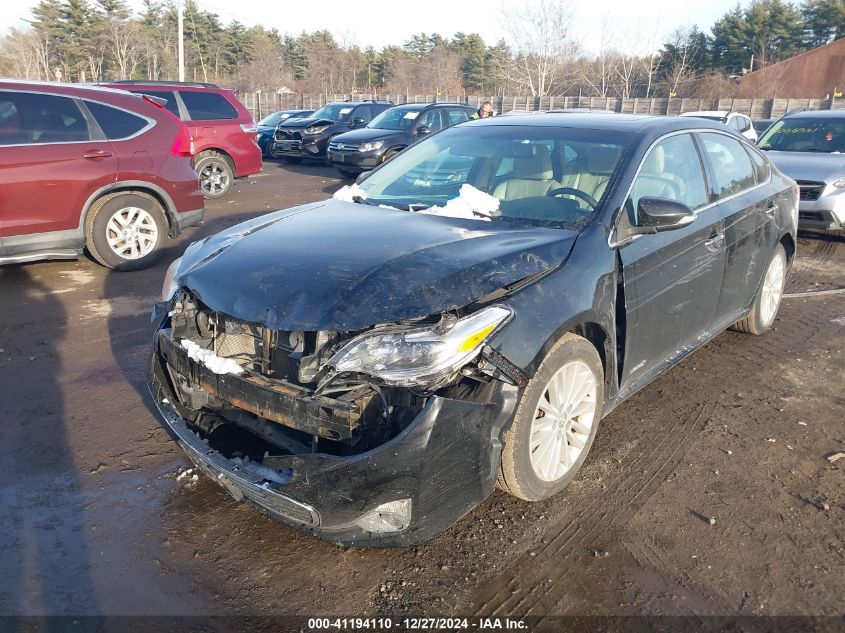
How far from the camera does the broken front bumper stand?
7.91ft

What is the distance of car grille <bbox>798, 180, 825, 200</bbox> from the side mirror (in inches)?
254

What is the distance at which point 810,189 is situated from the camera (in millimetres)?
8703

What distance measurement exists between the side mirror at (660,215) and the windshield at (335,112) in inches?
622

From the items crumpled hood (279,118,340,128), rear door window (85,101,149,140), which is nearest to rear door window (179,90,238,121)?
rear door window (85,101,149,140)

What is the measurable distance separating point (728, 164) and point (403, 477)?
3.46 m

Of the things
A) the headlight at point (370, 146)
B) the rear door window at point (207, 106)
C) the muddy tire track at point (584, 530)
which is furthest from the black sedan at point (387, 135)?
the muddy tire track at point (584, 530)

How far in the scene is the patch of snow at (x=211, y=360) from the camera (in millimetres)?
2850

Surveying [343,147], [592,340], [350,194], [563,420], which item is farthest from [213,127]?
[563,420]

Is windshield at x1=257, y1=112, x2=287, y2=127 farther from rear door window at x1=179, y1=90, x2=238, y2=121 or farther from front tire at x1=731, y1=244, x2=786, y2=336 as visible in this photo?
front tire at x1=731, y1=244, x2=786, y2=336

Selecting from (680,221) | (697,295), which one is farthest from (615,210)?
(697,295)

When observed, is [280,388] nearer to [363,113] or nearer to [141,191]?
[141,191]

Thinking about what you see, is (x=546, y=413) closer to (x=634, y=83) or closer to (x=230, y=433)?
(x=230, y=433)

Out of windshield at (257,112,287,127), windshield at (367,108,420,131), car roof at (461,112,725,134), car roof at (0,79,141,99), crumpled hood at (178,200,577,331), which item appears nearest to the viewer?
crumpled hood at (178,200,577,331)

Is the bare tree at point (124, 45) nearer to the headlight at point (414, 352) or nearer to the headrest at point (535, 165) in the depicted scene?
the headrest at point (535, 165)
